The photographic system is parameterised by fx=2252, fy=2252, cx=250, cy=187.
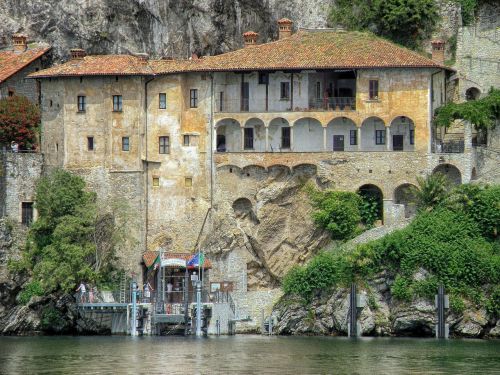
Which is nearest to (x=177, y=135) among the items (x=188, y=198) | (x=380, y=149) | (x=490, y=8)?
(x=188, y=198)

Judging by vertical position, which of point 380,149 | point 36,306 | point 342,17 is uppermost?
point 342,17

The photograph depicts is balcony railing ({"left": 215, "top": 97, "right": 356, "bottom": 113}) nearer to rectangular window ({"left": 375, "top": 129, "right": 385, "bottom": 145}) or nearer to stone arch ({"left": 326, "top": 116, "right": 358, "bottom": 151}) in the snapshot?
stone arch ({"left": 326, "top": 116, "right": 358, "bottom": 151})

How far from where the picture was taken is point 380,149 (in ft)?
430

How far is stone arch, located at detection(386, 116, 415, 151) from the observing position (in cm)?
13062

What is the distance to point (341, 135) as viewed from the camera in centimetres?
13162

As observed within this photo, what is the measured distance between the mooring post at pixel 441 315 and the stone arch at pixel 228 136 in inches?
677

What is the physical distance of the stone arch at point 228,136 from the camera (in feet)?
433

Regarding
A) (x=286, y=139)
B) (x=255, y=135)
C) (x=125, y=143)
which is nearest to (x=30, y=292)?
(x=125, y=143)

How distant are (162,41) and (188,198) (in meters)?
10.1

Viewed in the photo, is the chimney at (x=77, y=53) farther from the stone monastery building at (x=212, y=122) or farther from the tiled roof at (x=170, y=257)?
the tiled roof at (x=170, y=257)

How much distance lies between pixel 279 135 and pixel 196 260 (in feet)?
29.5

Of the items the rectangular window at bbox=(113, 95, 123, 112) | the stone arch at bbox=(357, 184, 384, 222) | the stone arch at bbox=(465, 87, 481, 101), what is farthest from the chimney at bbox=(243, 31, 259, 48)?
the stone arch at bbox=(465, 87, 481, 101)

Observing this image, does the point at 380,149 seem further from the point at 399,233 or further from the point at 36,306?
the point at 36,306

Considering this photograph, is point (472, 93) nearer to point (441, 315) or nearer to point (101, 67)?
point (441, 315)
